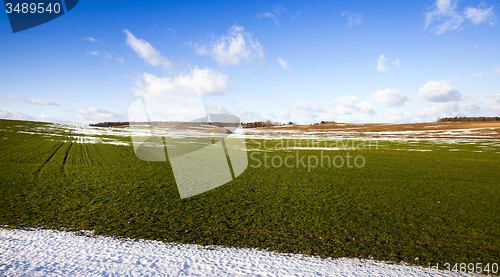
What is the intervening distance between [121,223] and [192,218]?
1975 millimetres

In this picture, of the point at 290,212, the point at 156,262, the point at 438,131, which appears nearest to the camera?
the point at 156,262

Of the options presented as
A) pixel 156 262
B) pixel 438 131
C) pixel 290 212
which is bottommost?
pixel 290 212

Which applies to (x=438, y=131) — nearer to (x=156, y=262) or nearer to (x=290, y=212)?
(x=290, y=212)

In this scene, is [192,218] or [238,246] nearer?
[238,246]

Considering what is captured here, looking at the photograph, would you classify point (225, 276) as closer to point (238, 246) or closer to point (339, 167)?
point (238, 246)

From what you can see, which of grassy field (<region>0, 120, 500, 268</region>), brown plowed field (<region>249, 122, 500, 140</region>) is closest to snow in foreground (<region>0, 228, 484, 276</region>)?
grassy field (<region>0, 120, 500, 268</region>)

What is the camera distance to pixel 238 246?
5422 mm

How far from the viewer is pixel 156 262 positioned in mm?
4695

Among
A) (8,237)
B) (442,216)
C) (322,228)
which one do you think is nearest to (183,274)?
(322,228)

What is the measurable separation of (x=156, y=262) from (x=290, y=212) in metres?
4.48

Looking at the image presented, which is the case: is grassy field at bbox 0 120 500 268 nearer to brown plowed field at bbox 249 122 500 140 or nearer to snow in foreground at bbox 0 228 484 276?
snow in foreground at bbox 0 228 484 276

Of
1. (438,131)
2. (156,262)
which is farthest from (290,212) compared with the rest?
(438,131)

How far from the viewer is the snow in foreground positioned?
14.5ft

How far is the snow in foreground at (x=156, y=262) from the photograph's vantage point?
442 cm
